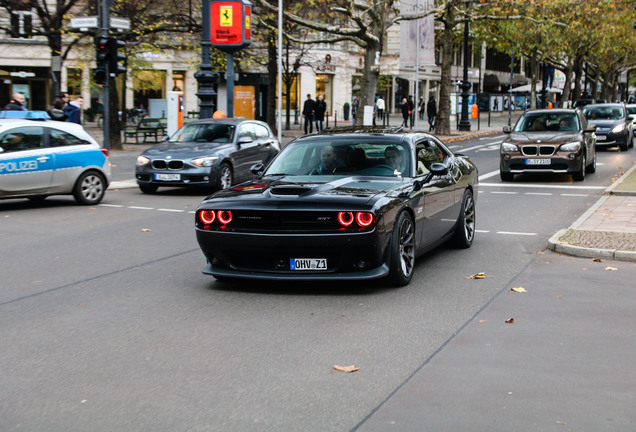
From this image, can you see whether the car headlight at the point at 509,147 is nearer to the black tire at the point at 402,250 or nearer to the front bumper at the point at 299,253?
the black tire at the point at 402,250

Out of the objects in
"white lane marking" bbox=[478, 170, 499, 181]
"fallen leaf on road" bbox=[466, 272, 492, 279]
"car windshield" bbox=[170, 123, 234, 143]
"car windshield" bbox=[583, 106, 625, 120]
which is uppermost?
"car windshield" bbox=[583, 106, 625, 120]

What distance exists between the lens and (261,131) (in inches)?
771

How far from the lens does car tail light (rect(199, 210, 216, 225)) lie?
25.0ft

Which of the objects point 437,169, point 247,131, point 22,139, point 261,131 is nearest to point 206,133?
point 247,131

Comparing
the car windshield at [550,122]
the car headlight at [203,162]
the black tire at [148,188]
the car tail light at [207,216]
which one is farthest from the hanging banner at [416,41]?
the car tail light at [207,216]

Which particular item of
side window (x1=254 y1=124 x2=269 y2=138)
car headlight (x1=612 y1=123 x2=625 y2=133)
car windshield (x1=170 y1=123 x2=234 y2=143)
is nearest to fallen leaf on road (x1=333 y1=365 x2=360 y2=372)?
car windshield (x1=170 y1=123 x2=234 y2=143)

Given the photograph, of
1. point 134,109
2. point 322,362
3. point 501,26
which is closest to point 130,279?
point 322,362

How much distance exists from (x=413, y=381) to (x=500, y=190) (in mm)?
13314

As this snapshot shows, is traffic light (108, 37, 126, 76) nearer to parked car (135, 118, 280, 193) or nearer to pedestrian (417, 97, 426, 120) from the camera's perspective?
parked car (135, 118, 280, 193)

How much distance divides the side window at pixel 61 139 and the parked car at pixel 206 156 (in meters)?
2.10

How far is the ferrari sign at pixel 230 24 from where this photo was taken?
2600 centimetres

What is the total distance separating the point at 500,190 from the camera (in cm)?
1791

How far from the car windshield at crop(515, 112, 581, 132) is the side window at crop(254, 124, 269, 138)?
19.5 feet

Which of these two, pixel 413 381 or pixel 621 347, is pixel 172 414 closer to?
pixel 413 381
